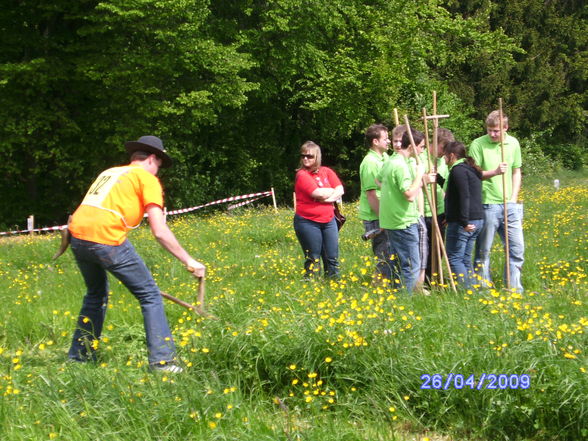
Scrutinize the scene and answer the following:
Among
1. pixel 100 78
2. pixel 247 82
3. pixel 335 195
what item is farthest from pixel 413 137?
pixel 247 82

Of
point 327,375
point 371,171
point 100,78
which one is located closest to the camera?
point 327,375

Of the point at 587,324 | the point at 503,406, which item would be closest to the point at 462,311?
the point at 587,324

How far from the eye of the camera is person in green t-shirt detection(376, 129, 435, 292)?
6.55 meters

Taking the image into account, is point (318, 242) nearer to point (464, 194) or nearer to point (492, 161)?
point (464, 194)

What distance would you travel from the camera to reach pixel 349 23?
26.3 metres

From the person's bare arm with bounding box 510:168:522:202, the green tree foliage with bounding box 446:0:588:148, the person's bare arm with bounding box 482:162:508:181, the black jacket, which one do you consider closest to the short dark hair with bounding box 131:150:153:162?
the black jacket

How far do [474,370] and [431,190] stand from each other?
10.3 feet

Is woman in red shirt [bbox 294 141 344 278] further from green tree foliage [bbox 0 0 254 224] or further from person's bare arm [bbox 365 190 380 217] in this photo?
green tree foliage [bbox 0 0 254 224]

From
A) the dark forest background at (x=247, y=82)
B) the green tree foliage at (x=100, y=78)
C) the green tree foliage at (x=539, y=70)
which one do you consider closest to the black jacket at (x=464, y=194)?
the dark forest background at (x=247, y=82)

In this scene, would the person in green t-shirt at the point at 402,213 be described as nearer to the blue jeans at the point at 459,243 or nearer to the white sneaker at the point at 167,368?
the blue jeans at the point at 459,243

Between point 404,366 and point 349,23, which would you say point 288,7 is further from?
point 404,366
